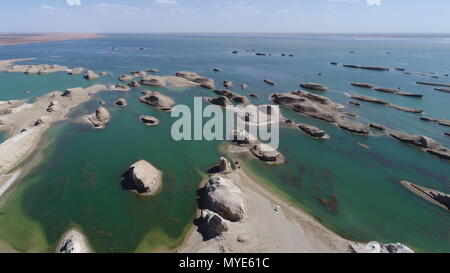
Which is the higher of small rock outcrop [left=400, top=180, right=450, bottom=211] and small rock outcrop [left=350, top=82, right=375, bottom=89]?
small rock outcrop [left=350, top=82, right=375, bottom=89]

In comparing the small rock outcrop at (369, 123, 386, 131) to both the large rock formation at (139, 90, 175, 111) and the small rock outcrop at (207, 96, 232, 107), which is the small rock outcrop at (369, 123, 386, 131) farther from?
the large rock formation at (139, 90, 175, 111)

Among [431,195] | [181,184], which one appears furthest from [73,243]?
[431,195]

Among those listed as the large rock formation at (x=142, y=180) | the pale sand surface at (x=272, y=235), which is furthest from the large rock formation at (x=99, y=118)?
the pale sand surface at (x=272, y=235)

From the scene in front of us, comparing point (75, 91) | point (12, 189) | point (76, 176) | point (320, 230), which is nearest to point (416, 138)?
point (320, 230)

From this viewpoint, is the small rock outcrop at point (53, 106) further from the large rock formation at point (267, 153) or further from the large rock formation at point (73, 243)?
the large rock formation at point (267, 153)

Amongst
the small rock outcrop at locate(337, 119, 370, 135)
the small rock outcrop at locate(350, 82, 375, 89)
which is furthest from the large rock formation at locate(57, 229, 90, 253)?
the small rock outcrop at locate(350, 82, 375, 89)
